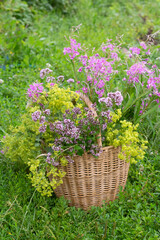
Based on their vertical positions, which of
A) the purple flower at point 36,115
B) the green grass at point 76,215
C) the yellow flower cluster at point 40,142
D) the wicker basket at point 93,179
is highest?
the purple flower at point 36,115

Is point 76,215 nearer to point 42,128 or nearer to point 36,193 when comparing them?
point 36,193

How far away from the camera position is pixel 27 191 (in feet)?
7.51

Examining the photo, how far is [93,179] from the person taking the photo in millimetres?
2143

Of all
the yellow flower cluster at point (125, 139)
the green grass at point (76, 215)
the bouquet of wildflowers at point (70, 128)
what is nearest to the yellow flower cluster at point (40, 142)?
the bouquet of wildflowers at point (70, 128)

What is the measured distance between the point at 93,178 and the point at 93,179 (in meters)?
0.01

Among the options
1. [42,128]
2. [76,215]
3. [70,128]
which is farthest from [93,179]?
[42,128]

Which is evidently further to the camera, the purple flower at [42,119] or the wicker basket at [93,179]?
the wicker basket at [93,179]

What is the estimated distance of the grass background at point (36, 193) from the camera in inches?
79.8

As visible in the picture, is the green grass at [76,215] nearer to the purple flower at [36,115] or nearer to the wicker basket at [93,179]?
the wicker basket at [93,179]

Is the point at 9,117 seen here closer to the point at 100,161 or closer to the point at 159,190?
the point at 100,161

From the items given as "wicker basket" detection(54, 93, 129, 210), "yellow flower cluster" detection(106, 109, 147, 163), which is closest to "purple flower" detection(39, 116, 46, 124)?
"wicker basket" detection(54, 93, 129, 210)

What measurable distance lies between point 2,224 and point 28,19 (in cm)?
441

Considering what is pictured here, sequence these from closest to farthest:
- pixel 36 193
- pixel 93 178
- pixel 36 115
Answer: pixel 36 115, pixel 93 178, pixel 36 193

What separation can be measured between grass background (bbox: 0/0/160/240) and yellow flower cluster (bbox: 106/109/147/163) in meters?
0.43
